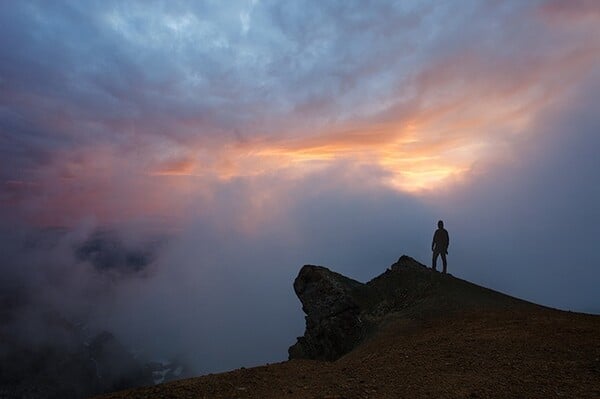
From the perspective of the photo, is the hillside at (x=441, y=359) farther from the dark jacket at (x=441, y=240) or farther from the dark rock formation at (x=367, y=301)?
the dark jacket at (x=441, y=240)

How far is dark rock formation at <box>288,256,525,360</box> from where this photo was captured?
73.9 ft

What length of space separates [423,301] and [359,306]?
15.2ft

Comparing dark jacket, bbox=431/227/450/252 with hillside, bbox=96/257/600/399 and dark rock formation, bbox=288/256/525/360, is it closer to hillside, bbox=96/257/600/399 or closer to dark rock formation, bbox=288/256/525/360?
dark rock formation, bbox=288/256/525/360

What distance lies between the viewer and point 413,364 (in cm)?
1245

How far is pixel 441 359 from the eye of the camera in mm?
12648

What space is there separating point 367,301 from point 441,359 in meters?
14.5

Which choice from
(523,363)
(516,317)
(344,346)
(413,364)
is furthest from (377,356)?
(344,346)

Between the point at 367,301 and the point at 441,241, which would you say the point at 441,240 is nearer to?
A: the point at 441,241

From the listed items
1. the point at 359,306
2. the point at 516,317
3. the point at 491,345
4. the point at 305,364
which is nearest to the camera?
the point at 491,345

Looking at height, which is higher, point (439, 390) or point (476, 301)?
point (476, 301)

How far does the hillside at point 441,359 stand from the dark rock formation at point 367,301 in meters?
0.10

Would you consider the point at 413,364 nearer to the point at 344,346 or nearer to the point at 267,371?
the point at 267,371

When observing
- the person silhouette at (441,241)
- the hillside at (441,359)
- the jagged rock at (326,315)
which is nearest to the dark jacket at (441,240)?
the person silhouette at (441,241)

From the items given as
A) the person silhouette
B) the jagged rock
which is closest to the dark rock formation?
the jagged rock
